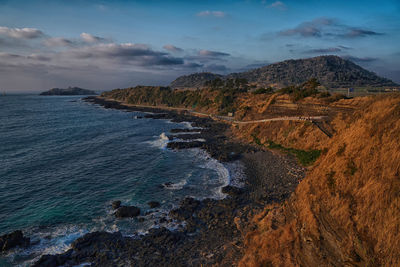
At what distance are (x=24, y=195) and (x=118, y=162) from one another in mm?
12335

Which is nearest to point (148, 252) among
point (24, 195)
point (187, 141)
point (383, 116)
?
point (383, 116)

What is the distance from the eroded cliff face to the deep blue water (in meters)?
12.4

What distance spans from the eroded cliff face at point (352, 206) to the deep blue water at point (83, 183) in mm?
12374

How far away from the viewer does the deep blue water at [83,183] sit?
18.1 m

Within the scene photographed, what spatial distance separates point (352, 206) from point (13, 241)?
21893 millimetres

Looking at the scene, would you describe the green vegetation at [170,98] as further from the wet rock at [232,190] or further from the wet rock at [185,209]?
the wet rock at [185,209]

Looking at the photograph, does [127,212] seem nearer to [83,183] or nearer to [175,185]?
[175,185]

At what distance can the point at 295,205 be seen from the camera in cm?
1099

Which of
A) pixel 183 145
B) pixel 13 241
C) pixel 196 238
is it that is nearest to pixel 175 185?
pixel 196 238

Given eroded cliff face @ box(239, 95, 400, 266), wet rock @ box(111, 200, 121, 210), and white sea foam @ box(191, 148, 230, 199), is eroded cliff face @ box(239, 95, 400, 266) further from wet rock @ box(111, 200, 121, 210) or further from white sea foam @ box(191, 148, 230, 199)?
wet rock @ box(111, 200, 121, 210)

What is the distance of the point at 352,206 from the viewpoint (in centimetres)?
809

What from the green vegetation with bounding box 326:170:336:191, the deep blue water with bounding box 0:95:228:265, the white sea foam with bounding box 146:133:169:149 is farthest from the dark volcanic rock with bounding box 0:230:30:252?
the white sea foam with bounding box 146:133:169:149

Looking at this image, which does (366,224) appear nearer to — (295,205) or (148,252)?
(295,205)

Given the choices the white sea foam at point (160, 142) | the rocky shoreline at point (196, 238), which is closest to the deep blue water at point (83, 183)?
the white sea foam at point (160, 142)
